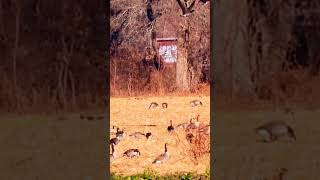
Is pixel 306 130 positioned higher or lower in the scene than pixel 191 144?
higher

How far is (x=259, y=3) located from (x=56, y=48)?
804mm

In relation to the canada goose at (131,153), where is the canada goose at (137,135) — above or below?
above

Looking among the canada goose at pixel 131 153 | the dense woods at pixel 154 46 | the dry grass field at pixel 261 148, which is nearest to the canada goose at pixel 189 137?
the canada goose at pixel 131 153

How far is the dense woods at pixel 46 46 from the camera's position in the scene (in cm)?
263

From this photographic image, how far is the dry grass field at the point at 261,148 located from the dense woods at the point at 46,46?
55 cm

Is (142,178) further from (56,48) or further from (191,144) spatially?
(56,48)

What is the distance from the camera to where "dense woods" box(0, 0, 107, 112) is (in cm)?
263

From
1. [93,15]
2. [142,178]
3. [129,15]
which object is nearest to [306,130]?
[93,15]

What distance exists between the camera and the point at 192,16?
19094mm

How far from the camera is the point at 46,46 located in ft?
A: 8.66

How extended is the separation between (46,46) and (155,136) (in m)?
6.65

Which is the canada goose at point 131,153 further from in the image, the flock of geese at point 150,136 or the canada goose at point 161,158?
the canada goose at point 161,158

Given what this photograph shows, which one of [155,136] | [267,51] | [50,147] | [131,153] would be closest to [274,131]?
[267,51]

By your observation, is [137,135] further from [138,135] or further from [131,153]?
[131,153]
